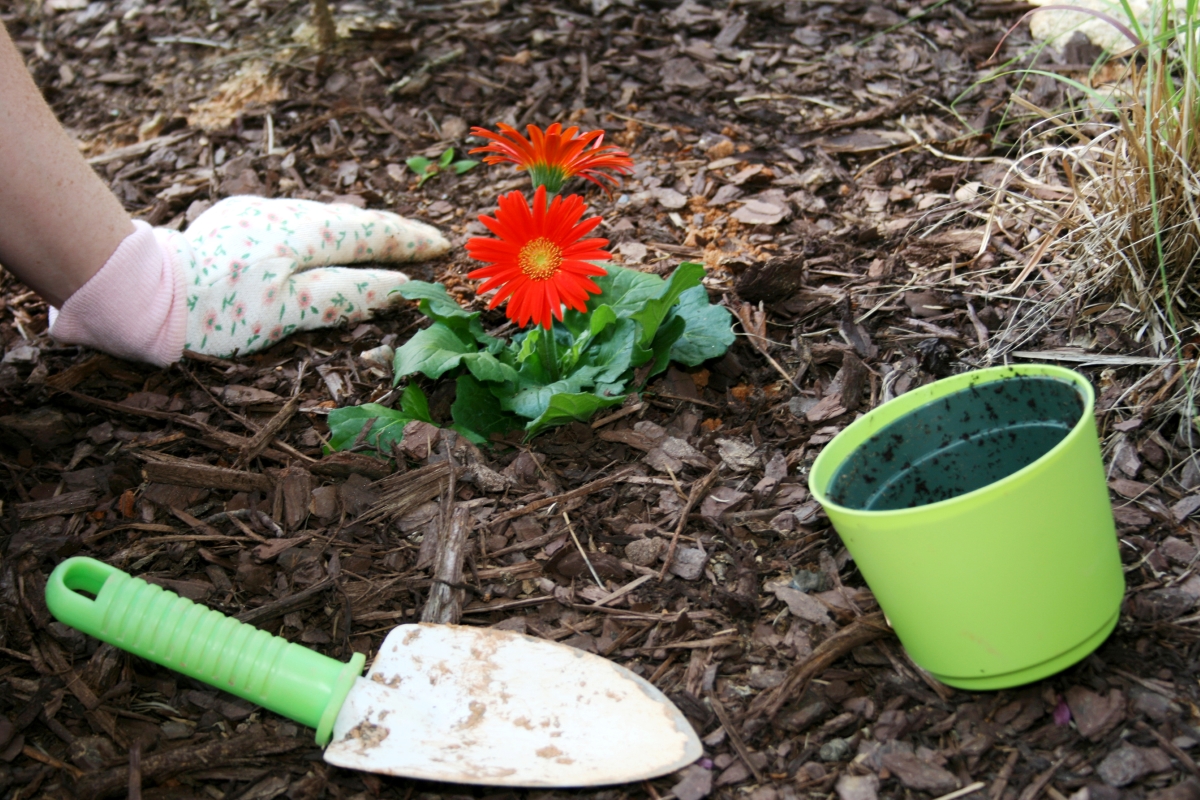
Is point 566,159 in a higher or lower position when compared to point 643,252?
higher

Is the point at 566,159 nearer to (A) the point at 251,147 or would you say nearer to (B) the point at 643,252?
(B) the point at 643,252

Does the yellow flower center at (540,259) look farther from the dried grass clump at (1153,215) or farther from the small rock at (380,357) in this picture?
the dried grass clump at (1153,215)

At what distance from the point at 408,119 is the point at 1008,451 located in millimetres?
2046

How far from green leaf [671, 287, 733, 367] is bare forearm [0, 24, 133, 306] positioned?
1192 millimetres

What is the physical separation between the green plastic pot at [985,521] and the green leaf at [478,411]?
730 millimetres

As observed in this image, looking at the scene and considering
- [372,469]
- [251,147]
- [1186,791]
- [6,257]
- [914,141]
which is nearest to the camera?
[1186,791]

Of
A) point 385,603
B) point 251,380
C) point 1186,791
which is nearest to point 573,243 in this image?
point 385,603

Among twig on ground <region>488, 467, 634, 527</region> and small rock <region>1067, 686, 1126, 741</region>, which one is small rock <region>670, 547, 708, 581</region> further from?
small rock <region>1067, 686, 1126, 741</region>

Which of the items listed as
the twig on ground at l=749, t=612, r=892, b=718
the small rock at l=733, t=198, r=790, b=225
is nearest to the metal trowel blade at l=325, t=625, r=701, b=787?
the twig on ground at l=749, t=612, r=892, b=718

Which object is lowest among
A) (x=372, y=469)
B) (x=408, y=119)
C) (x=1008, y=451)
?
(x=372, y=469)

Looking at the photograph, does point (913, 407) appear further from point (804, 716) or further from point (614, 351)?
point (614, 351)

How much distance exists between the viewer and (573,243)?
5.13ft

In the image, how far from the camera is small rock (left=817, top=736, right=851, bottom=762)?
126 cm

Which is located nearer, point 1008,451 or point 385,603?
point 1008,451
